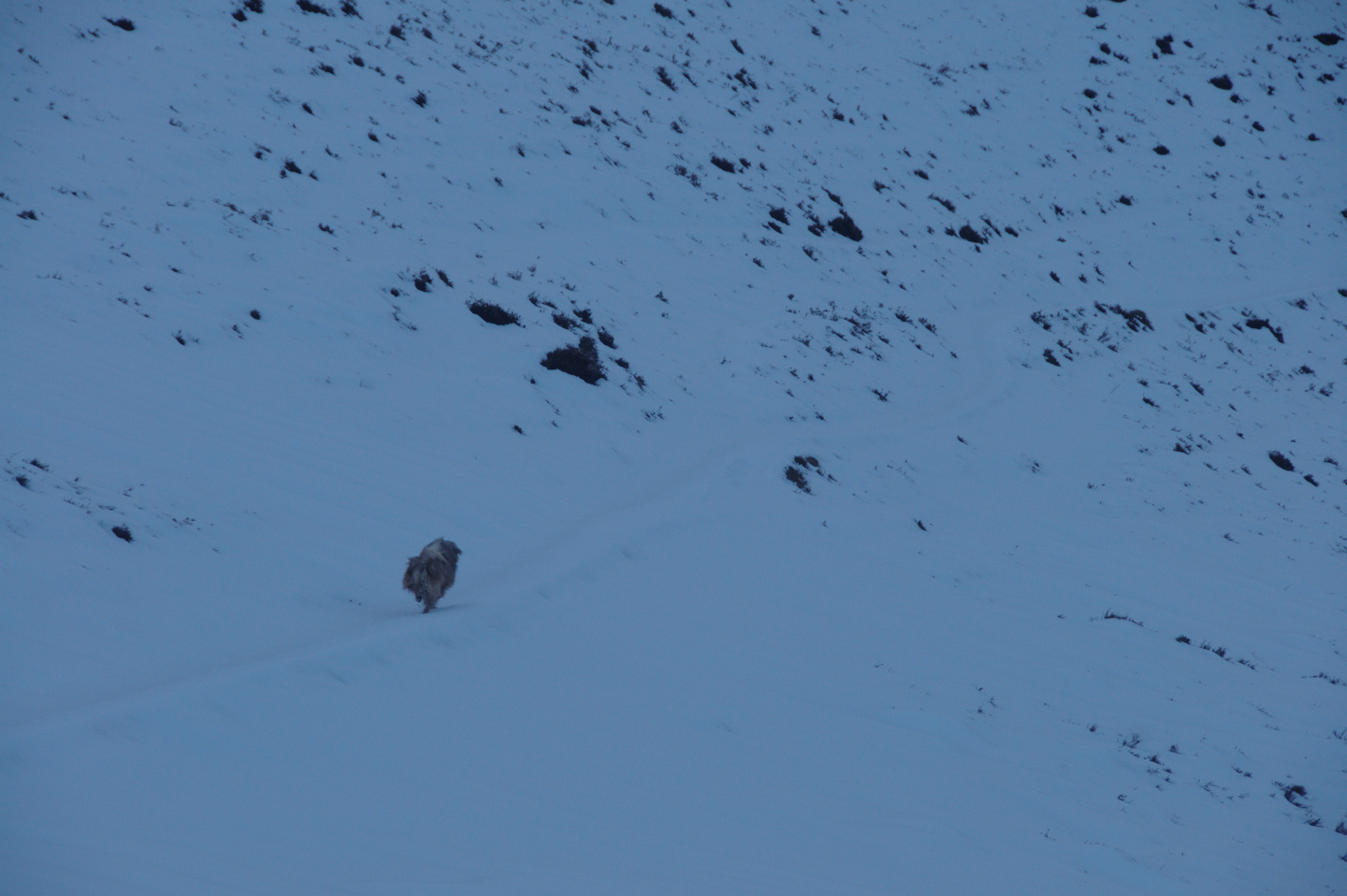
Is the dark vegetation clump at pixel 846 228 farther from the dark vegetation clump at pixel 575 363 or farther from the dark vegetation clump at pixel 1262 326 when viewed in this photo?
the dark vegetation clump at pixel 1262 326

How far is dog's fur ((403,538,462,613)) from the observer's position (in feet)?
20.7

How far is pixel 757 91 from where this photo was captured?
2398 centimetres

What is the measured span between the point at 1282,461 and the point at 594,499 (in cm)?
1381

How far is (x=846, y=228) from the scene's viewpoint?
1964 cm

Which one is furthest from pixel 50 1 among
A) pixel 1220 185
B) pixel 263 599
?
pixel 1220 185

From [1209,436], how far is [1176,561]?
6.11 m

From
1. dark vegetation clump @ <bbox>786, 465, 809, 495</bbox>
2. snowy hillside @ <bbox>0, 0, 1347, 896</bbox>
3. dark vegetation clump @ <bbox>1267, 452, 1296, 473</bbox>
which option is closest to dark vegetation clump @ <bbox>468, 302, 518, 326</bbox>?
snowy hillside @ <bbox>0, 0, 1347, 896</bbox>

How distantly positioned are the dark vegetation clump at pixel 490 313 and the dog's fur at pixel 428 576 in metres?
5.89

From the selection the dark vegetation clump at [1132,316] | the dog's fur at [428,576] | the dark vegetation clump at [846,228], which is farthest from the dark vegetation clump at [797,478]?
the dark vegetation clump at [1132,316]

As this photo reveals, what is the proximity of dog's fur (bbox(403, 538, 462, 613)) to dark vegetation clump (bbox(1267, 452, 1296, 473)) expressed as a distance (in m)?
16.0

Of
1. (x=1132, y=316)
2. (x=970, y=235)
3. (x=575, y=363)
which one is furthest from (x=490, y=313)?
(x=1132, y=316)

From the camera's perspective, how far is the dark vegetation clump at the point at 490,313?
11.8 meters

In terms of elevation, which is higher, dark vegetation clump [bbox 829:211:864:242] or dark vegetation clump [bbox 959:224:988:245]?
dark vegetation clump [bbox 959:224:988:245]

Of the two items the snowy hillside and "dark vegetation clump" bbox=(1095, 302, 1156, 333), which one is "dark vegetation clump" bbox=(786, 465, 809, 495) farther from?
"dark vegetation clump" bbox=(1095, 302, 1156, 333)
